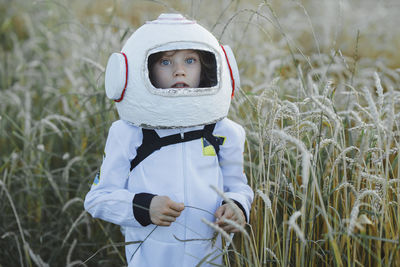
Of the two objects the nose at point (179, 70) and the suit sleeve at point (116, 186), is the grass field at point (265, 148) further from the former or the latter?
the nose at point (179, 70)

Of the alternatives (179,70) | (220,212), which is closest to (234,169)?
(220,212)

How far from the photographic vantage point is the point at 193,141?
1.65 m

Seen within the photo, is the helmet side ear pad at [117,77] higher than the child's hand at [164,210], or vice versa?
the helmet side ear pad at [117,77]

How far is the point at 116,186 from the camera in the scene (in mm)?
1643

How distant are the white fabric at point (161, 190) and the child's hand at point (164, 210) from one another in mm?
77

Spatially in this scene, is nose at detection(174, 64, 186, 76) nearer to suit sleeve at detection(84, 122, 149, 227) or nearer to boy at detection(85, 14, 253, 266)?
boy at detection(85, 14, 253, 266)

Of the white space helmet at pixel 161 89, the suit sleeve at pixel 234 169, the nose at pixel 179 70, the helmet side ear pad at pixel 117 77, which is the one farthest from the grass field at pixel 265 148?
the helmet side ear pad at pixel 117 77

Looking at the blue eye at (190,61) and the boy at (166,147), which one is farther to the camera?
the blue eye at (190,61)

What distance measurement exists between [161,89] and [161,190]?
0.38 m

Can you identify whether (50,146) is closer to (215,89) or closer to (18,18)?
(215,89)

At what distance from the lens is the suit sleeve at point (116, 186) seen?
1.58m

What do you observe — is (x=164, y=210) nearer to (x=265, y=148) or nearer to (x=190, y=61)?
(x=190, y=61)

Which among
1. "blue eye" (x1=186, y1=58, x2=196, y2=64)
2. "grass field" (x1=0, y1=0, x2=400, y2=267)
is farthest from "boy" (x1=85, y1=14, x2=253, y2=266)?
"grass field" (x1=0, y1=0, x2=400, y2=267)

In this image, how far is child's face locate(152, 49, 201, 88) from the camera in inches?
64.7
